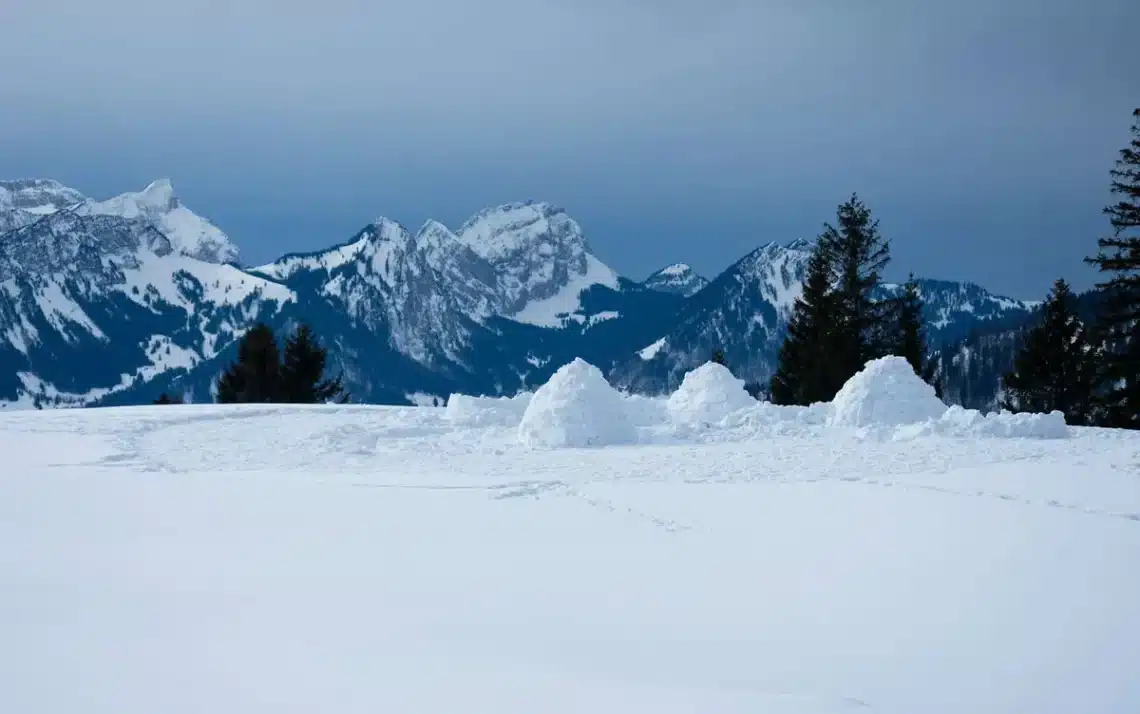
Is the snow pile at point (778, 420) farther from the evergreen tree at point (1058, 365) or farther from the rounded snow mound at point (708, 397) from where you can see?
the evergreen tree at point (1058, 365)

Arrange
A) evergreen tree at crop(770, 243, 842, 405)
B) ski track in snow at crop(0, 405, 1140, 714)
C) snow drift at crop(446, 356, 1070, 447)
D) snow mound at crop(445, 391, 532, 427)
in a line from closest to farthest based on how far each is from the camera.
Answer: ski track in snow at crop(0, 405, 1140, 714) < snow drift at crop(446, 356, 1070, 447) < snow mound at crop(445, 391, 532, 427) < evergreen tree at crop(770, 243, 842, 405)

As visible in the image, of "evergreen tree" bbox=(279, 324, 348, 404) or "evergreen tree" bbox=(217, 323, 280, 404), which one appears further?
"evergreen tree" bbox=(279, 324, 348, 404)

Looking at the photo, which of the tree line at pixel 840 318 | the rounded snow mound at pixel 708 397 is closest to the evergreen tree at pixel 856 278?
the tree line at pixel 840 318

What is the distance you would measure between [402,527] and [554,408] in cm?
738

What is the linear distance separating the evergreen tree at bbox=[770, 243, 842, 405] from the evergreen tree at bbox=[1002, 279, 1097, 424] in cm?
786

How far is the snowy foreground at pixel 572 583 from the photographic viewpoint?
4.05 metres

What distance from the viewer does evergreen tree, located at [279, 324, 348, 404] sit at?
48.6 m

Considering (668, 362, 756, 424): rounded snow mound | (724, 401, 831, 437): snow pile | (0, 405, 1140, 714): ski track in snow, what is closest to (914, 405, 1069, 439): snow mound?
(0, 405, 1140, 714): ski track in snow

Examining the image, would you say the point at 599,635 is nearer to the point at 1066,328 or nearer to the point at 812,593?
the point at 812,593

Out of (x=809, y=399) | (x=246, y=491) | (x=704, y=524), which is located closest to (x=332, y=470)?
(x=246, y=491)

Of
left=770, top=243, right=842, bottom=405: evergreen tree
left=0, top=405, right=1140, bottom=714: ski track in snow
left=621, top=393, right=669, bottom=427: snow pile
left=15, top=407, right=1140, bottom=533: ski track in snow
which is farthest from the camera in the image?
left=770, top=243, right=842, bottom=405: evergreen tree

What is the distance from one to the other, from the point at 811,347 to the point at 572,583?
34.6 m

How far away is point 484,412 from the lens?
58.0 feet

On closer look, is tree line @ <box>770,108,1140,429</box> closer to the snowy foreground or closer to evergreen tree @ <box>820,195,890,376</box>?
evergreen tree @ <box>820,195,890,376</box>
